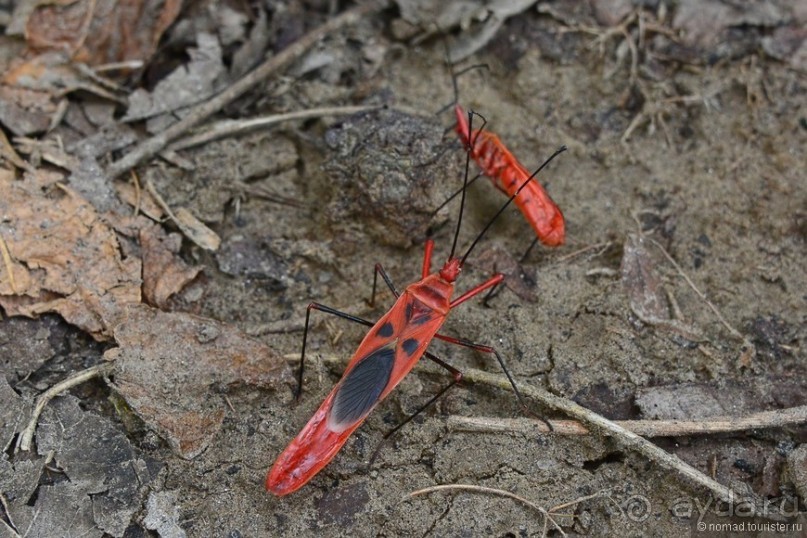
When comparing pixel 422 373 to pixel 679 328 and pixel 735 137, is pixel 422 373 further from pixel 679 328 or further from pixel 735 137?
pixel 735 137

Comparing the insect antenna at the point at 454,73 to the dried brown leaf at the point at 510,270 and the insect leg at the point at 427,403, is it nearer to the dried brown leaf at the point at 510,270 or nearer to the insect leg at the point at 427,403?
the dried brown leaf at the point at 510,270

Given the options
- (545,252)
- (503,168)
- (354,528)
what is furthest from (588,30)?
(354,528)

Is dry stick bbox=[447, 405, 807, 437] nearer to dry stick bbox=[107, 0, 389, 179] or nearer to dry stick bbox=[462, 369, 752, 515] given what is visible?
dry stick bbox=[462, 369, 752, 515]

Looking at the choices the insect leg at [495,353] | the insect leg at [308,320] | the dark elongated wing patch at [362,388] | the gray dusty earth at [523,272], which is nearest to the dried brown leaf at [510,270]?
the gray dusty earth at [523,272]

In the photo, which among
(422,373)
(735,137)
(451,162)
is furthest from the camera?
(735,137)

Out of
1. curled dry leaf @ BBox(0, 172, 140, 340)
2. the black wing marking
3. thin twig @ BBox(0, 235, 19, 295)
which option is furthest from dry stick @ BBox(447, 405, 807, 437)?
thin twig @ BBox(0, 235, 19, 295)

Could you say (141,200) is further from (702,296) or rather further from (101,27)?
(702,296)

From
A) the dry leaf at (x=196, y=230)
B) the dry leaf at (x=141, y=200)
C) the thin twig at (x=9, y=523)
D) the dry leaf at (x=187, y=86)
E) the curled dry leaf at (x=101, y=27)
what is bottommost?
the thin twig at (x=9, y=523)
